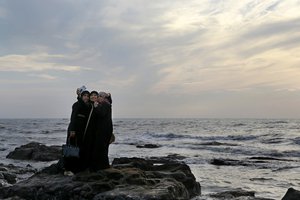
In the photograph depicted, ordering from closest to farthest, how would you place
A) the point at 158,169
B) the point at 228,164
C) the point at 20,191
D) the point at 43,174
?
the point at 20,191 → the point at 43,174 → the point at 158,169 → the point at 228,164

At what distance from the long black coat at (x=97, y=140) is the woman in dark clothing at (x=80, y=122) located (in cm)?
11

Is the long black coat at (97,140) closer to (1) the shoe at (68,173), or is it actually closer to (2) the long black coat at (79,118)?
(2) the long black coat at (79,118)

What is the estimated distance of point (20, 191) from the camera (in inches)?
344

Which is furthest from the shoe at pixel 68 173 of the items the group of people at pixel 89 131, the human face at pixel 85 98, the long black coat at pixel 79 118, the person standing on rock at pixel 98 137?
the human face at pixel 85 98

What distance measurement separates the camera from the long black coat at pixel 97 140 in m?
8.98

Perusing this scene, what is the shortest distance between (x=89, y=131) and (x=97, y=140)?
0.27 metres

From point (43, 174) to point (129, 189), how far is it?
2.87m

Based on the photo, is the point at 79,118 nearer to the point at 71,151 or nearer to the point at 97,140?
the point at 97,140

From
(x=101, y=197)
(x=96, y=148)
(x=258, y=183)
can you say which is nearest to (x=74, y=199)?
(x=101, y=197)

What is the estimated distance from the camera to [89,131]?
9.03 meters

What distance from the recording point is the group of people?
895cm

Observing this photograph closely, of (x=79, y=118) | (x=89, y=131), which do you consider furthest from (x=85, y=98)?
(x=89, y=131)

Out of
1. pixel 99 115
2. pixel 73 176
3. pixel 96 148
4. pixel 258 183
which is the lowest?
pixel 258 183

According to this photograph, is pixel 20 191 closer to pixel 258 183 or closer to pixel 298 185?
pixel 258 183
